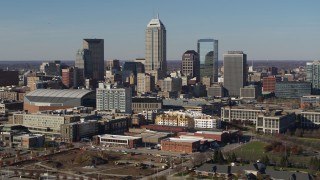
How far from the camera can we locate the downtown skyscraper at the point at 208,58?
2857 inches

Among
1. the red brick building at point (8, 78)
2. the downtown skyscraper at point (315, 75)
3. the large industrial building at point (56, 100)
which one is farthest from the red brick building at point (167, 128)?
the red brick building at point (8, 78)

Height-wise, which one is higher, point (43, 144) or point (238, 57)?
point (238, 57)

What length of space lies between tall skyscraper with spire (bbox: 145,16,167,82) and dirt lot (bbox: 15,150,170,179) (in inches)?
1802

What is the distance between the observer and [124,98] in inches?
1524

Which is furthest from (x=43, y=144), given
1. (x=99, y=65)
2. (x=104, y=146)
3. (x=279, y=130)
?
(x=99, y=65)

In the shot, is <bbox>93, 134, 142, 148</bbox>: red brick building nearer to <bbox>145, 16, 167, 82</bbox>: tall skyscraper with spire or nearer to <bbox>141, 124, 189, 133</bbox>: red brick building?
<bbox>141, 124, 189, 133</bbox>: red brick building

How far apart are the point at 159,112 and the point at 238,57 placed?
882 inches

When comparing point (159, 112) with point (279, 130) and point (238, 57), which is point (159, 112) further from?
point (238, 57)

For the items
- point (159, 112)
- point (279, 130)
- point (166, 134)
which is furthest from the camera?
point (159, 112)

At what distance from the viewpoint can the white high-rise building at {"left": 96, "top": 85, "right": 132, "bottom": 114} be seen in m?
38.8

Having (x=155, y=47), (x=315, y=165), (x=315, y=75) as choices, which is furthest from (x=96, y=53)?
(x=315, y=165)

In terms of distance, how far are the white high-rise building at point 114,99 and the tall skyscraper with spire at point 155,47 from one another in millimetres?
30907

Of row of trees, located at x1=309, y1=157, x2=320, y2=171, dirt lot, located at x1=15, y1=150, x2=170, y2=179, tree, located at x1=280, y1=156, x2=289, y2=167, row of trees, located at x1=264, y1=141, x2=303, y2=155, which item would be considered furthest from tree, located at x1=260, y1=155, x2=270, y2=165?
dirt lot, located at x1=15, y1=150, x2=170, y2=179

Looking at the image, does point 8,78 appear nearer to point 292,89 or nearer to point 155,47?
point 155,47
